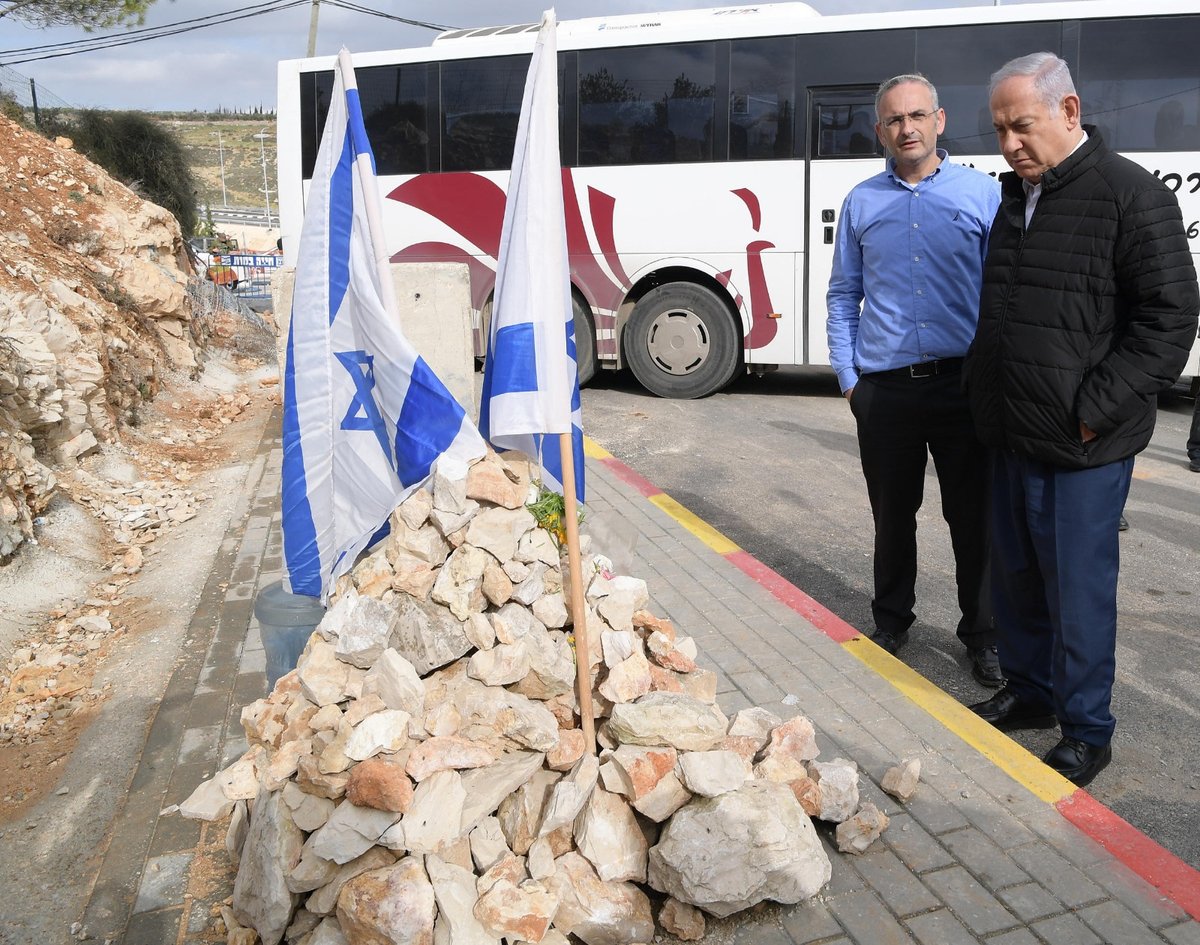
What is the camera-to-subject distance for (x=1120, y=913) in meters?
2.51

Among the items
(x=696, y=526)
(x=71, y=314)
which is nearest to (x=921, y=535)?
(x=696, y=526)

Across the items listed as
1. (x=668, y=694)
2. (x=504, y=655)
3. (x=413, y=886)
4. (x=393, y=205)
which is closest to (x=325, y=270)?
(x=504, y=655)

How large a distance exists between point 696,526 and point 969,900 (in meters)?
3.41

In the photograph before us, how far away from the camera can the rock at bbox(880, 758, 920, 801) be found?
9.78 ft

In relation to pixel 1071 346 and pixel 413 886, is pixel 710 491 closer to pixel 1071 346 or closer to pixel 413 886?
pixel 1071 346

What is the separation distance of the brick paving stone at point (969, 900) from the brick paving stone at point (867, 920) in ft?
0.56

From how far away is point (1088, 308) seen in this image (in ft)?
9.98

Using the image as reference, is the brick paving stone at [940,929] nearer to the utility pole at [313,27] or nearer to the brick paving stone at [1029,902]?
the brick paving stone at [1029,902]

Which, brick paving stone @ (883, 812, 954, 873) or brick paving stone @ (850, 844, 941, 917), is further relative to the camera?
brick paving stone @ (883, 812, 954, 873)

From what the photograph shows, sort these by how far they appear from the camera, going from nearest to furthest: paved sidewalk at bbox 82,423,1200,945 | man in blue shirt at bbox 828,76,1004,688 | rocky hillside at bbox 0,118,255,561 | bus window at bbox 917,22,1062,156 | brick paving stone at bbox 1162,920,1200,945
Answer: brick paving stone at bbox 1162,920,1200,945, paved sidewalk at bbox 82,423,1200,945, man in blue shirt at bbox 828,76,1004,688, rocky hillside at bbox 0,118,255,561, bus window at bbox 917,22,1062,156

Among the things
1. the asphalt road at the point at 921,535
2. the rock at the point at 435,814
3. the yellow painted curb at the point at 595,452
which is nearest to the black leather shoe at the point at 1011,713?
the asphalt road at the point at 921,535

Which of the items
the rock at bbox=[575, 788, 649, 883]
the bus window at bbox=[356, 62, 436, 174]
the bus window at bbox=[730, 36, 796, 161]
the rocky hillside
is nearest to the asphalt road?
the rock at bbox=[575, 788, 649, 883]

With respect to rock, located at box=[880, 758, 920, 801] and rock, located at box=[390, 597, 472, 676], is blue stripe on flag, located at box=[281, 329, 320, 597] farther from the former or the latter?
rock, located at box=[880, 758, 920, 801]

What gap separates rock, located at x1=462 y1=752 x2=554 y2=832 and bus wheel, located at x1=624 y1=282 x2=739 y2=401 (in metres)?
8.73
